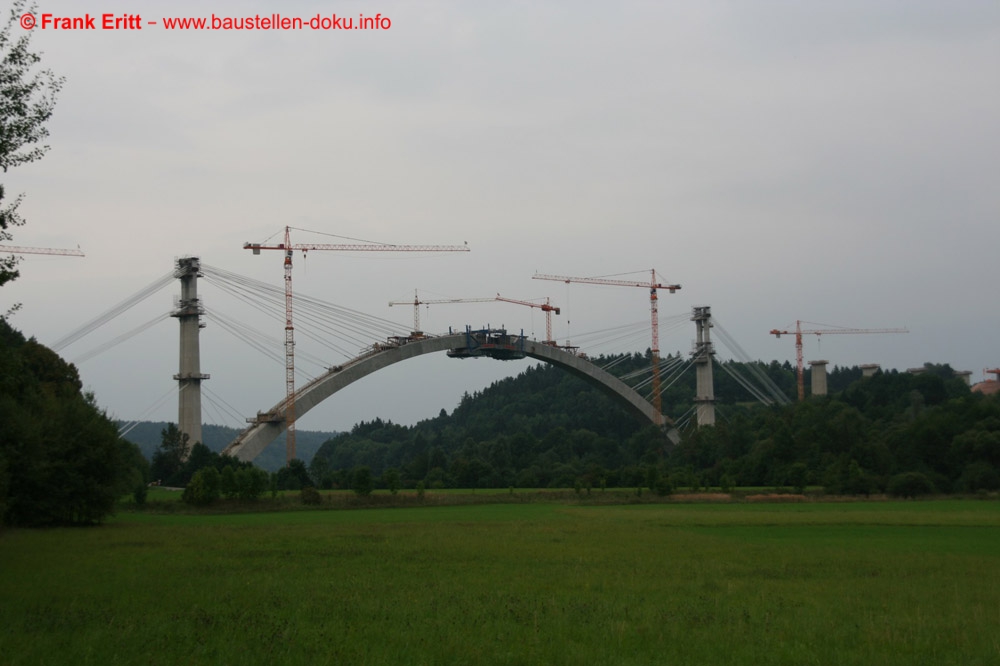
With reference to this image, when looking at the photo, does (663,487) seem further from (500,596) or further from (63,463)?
(500,596)

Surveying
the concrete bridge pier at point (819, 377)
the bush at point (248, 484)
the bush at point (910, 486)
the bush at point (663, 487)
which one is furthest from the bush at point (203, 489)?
the concrete bridge pier at point (819, 377)

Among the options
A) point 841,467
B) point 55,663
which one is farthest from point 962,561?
point 841,467

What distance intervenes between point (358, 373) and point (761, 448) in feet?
102

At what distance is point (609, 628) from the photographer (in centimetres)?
1527

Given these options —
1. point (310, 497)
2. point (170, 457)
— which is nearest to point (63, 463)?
point (310, 497)

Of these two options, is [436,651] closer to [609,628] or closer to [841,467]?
[609,628]

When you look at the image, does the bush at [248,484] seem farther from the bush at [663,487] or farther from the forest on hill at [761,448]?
the bush at [663,487]

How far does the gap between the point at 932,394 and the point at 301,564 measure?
76.5 meters

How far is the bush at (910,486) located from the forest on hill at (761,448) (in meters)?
0.41

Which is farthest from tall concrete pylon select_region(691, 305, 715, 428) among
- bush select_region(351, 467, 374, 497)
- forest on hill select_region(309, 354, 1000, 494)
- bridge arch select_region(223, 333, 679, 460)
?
bush select_region(351, 467, 374, 497)

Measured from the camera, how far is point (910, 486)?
200 ft

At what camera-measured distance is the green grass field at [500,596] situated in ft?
45.2

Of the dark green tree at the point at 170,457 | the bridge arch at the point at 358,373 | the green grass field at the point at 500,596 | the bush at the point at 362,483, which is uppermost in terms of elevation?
the bridge arch at the point at 358,373

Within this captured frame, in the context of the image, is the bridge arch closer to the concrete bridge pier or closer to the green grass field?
the concrete bridge pier
